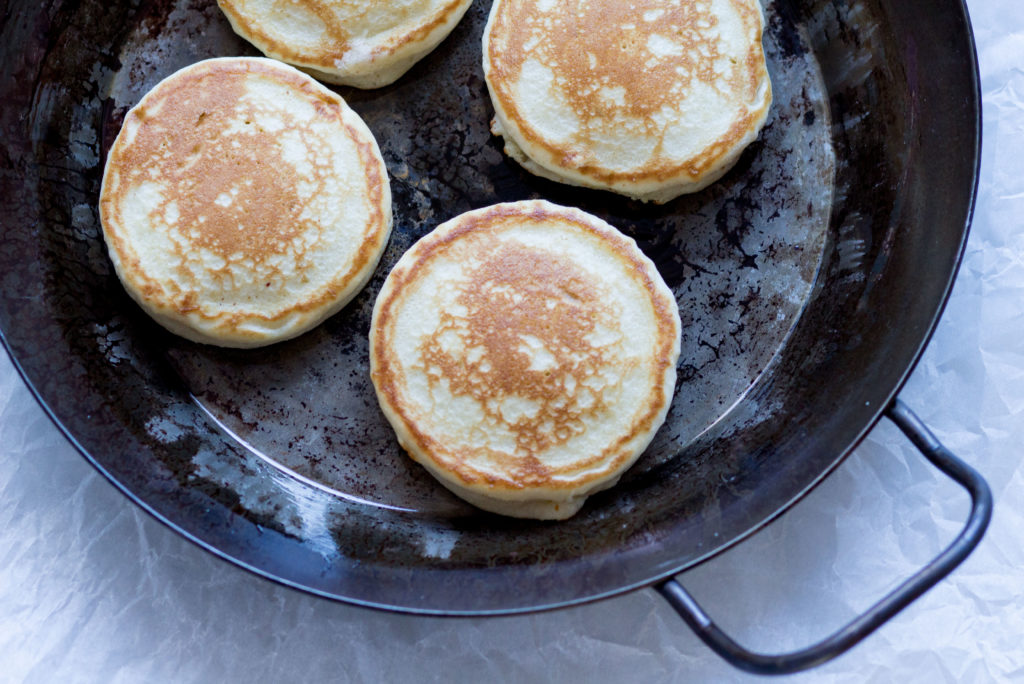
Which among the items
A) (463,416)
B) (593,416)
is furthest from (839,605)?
(463,416)

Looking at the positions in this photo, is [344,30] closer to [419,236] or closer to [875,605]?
[419,236]

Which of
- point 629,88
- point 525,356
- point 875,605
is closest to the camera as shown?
point 875,605

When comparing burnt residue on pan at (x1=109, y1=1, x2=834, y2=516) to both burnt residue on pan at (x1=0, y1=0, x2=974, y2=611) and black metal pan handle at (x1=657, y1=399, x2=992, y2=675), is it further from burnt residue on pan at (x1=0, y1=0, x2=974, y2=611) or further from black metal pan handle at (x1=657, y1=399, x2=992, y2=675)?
black metal pan handle at (x1=657, y1=399, x2=992, y2=675)

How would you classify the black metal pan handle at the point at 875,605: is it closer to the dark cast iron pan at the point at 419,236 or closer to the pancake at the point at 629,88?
the dark cast iron pan at the point at 419,236

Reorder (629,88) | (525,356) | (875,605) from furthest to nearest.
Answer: (629,88) < (525,356) < (875,605)

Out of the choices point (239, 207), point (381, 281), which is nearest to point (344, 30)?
point (239, 207)

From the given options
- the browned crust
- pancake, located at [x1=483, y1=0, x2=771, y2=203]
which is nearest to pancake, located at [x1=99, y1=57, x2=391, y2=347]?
the browned crust

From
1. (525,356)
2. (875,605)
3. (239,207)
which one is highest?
(239,207)
